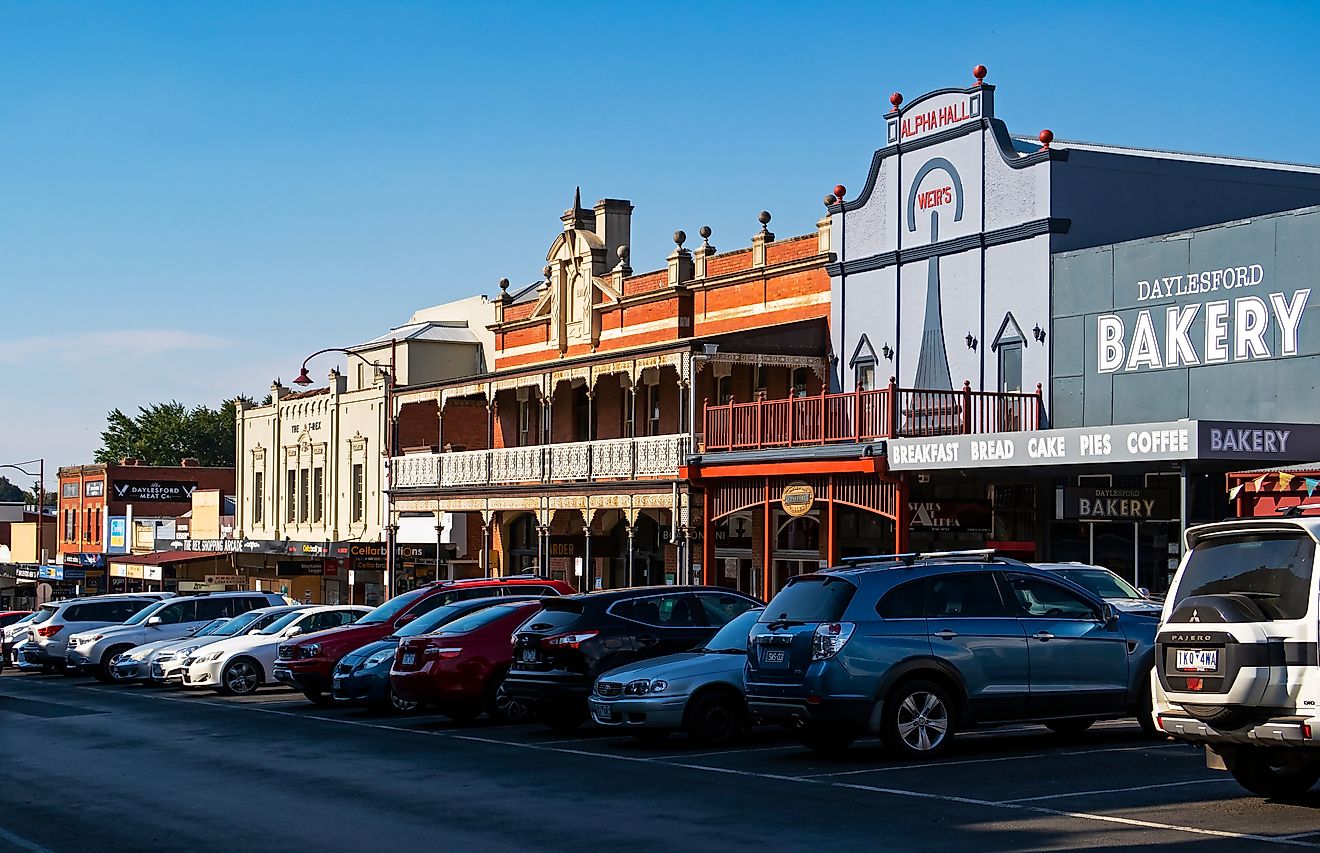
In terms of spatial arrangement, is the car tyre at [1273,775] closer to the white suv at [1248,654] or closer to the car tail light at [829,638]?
the white suv at [1248,654]

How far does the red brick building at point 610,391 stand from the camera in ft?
110

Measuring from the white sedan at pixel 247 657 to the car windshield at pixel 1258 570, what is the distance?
17.5 meters

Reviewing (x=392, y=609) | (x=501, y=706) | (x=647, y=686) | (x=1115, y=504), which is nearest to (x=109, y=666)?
(x=392, y=609)

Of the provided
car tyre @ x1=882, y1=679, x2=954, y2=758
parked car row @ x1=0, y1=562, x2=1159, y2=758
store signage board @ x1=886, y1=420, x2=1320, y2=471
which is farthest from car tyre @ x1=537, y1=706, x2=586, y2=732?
store signage board @ x1=886, y1=420, x2=1320, y2=471

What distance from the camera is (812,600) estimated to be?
1536 cm

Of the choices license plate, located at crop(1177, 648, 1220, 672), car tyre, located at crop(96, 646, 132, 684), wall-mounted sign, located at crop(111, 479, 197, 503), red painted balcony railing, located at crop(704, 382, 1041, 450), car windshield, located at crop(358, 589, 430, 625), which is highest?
red painted balcony railing, located at crop(704, 382, 1041, 450)

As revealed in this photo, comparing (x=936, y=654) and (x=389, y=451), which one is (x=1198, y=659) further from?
(x=389, y=451)

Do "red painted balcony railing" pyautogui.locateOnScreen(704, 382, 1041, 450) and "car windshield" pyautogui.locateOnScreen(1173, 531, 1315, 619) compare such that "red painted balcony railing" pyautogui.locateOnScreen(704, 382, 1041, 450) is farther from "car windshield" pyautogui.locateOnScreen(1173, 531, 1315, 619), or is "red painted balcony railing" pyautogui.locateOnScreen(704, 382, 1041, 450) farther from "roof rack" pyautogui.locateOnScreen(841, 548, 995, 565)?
"car windshield" pyautogui.locateOnScreen(1173, 531, 1315, 619)

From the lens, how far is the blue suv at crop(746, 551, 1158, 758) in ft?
48.4

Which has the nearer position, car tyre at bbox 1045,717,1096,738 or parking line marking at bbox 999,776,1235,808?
parking line marking at bbox 999,776,1235,808

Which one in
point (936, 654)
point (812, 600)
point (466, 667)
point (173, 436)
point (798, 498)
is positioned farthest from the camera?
point (173, 436)

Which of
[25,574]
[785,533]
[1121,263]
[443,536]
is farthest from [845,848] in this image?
[25,574]

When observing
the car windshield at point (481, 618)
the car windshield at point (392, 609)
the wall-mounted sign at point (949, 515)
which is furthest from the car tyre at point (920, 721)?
the wall-mounted sign at point (949, 515)

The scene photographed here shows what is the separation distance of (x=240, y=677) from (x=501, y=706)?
27.4 ft
